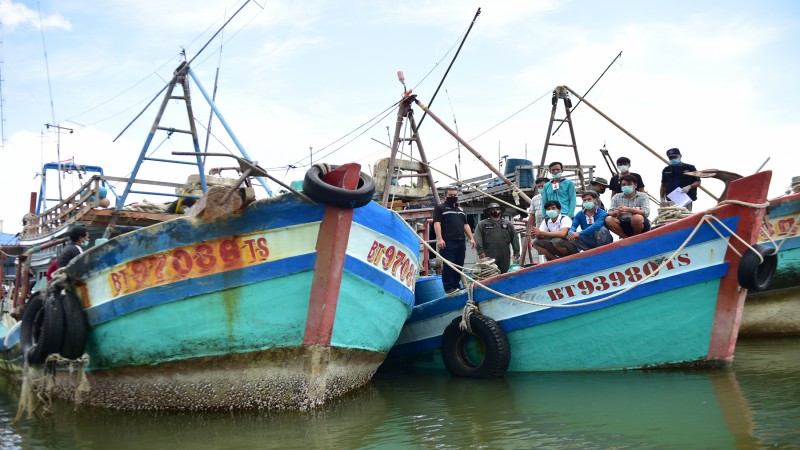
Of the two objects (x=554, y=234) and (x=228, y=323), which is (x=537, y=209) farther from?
(x=228, y=323)

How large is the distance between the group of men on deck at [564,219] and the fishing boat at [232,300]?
2693 millimetres

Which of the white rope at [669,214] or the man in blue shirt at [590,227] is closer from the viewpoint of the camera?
the white rope at [669,214]

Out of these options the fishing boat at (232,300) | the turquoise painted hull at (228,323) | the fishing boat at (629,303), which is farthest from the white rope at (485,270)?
the turquoise painted hull at (228,323)

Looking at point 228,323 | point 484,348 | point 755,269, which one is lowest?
point 484,348

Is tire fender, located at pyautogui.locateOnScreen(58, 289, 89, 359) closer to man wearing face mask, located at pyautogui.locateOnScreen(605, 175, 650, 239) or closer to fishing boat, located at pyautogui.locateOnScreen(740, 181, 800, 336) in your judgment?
man wearing face mask, located at pyautogui.locateOnScreen(605, 175, 650, 239)

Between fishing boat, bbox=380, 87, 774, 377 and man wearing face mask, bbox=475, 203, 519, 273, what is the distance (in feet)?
5.37

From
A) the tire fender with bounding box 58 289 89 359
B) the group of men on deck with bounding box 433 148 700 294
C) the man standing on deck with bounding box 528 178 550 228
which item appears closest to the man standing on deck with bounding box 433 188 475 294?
the group of men on deck with bounding box 433 148 700 294

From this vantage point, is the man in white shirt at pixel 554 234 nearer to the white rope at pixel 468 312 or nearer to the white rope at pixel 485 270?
the white rope at pixel 485 270

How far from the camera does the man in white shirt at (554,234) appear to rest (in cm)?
843

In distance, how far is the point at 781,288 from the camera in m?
10.6

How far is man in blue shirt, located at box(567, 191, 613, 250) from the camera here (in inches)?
323

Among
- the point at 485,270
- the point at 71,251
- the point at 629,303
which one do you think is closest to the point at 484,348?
the point at 485,270

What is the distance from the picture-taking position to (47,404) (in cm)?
735

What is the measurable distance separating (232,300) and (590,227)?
440cm
